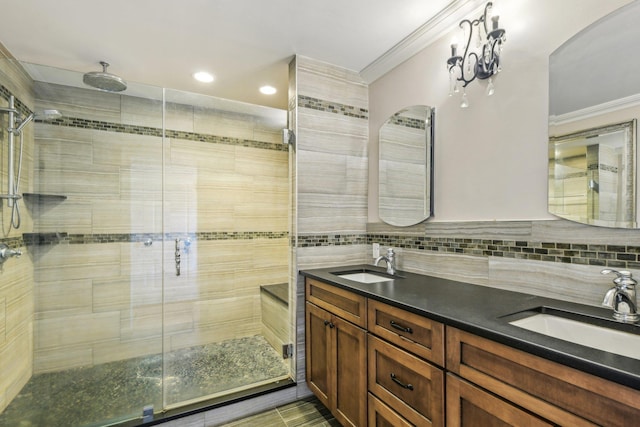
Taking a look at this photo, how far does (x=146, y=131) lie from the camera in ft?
7.52

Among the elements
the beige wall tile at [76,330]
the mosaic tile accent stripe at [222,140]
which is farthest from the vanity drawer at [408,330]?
the beige wall tile at [76,330]

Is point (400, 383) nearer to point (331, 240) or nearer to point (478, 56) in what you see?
point (331, 240)

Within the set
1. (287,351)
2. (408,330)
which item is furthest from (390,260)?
(287,351)

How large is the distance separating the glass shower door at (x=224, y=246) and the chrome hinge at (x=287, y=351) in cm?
4

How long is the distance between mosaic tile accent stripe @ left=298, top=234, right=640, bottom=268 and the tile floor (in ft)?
3.50

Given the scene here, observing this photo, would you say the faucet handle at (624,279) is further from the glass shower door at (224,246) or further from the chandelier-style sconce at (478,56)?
the glass shower door at (224,246)

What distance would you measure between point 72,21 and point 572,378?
2737mm

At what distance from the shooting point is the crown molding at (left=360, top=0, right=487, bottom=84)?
162 centimetres

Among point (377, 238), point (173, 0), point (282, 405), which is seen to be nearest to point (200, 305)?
point (282, 405)

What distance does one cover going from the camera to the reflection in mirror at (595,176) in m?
1.10

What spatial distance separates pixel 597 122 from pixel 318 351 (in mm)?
1808

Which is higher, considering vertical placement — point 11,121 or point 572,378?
point 11,121

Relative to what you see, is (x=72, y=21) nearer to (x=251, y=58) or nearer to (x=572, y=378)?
(x=251, y=58)

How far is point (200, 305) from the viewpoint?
266cm
